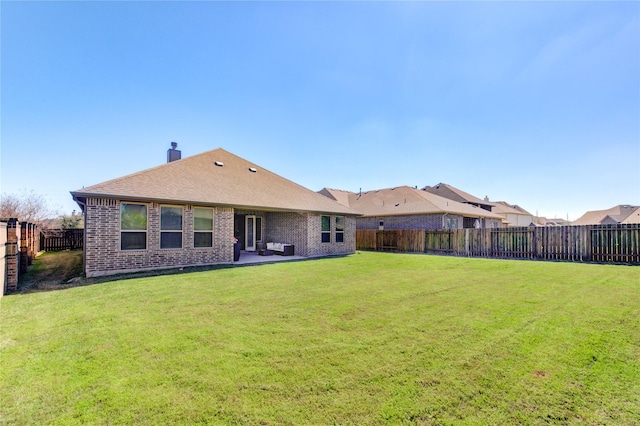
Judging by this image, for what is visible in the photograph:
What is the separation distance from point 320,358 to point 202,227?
9.66 meters

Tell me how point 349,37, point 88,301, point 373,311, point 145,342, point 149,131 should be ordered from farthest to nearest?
point 149,131 → point 349,37 → point 88,301 → point 373,311 → point 145,342

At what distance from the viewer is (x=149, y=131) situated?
53.1ft

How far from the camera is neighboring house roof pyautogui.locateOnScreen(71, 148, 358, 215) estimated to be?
10328mm

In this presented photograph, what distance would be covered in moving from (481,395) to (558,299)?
5.38m

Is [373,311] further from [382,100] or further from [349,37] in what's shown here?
[382,100]

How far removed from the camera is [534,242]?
16.0 metres

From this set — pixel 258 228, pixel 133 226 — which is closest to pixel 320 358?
pixel 133 226

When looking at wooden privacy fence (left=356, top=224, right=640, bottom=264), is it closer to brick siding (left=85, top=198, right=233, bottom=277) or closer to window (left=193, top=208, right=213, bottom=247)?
brick siding (left=85, top=198, right=233, bottom=277)

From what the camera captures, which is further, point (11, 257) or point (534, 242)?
point (534, 242)

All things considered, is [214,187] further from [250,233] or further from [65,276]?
[65,276]

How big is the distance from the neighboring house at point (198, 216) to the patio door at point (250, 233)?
6cm

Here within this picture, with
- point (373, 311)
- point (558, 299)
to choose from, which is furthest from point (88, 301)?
point (558, 299)

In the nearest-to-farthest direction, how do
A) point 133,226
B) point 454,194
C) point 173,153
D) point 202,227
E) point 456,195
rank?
point 133,226 → point 202,227 → point 173,153 → point 456,195 → point 454,194

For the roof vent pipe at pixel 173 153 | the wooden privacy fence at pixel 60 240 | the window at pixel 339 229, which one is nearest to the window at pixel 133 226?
the roof vent pipe at pixel 173 153
